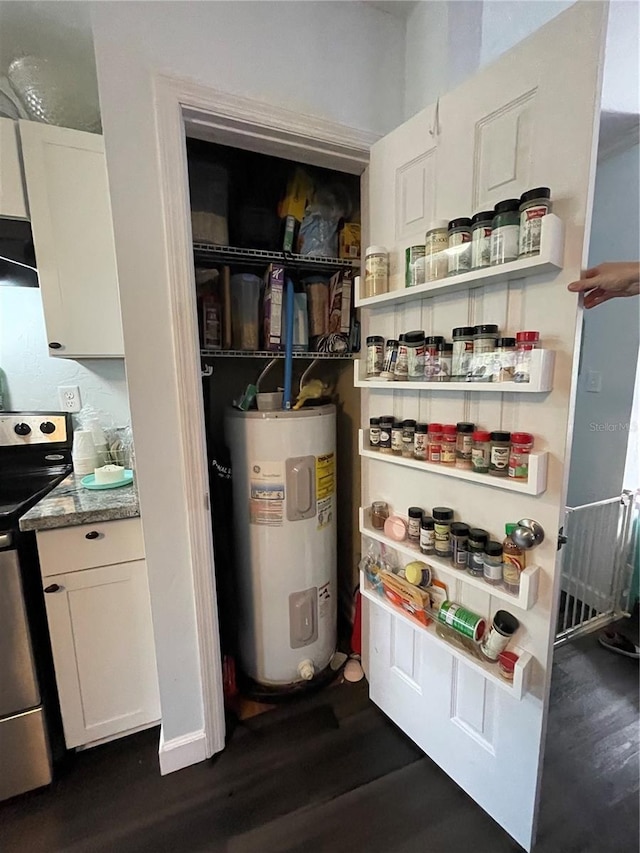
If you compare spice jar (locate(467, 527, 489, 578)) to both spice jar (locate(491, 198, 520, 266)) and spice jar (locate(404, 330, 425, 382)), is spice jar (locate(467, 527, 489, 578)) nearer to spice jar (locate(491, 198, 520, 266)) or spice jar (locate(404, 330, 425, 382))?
spice jar (locate(404, 330, 425, 382))

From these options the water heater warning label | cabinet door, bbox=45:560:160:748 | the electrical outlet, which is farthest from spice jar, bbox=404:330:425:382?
the electrical outlet

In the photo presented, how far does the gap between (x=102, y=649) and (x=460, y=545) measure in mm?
1190

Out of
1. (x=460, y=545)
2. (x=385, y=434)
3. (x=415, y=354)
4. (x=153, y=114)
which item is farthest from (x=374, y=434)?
(x=153, y=114)

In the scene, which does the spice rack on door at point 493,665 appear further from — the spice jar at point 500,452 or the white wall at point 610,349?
the white wall at point 610,349

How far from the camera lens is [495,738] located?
1.09 metres

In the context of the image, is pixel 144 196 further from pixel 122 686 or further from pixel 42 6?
pixel 122 686

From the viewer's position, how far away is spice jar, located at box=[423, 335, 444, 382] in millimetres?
1045

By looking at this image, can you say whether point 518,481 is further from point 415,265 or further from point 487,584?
point 415,265

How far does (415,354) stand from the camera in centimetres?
109

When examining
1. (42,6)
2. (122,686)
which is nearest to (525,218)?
(42,6)

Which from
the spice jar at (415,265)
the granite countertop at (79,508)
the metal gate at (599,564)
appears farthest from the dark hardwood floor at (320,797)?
the spice jar at (415,265)

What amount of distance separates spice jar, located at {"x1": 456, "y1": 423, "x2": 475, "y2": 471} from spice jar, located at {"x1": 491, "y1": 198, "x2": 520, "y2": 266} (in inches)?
15.5

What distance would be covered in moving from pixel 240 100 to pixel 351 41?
1.43ft

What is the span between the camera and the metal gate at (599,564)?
1.91 m
